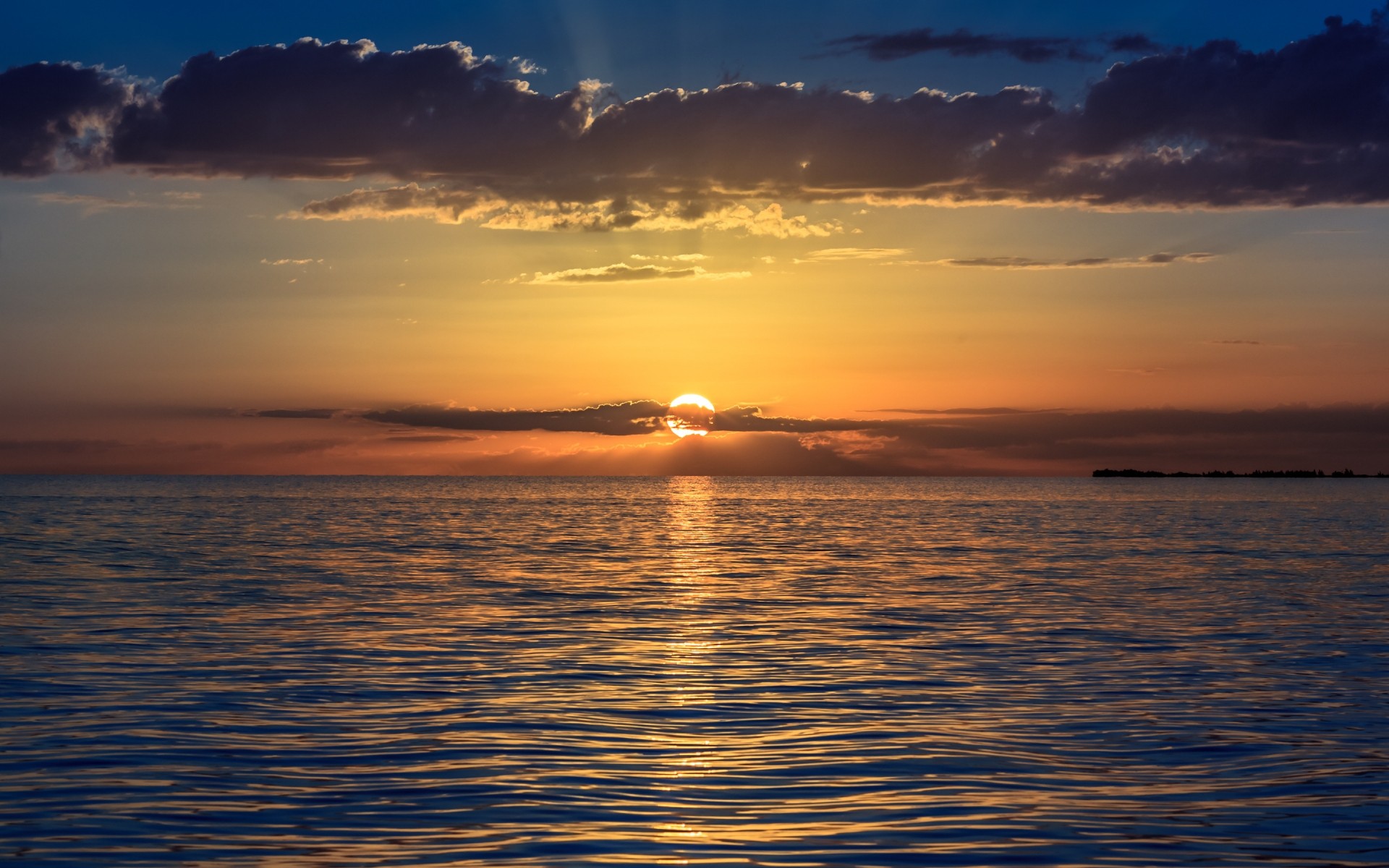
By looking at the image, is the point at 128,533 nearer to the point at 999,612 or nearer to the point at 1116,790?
the point at 999,612

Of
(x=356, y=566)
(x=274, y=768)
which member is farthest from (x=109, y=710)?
(x=356, y=566)

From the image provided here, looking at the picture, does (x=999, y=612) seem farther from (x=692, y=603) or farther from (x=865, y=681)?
(x=865, y=681)

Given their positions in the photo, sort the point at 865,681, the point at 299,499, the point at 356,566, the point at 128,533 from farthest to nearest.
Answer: the point at 299,499 < the point at 128,533 < the point at 356,566 < the point at 865,681

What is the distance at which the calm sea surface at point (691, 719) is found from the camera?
37.6 feet

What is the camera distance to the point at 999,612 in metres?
31.4

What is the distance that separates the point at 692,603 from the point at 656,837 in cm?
2231

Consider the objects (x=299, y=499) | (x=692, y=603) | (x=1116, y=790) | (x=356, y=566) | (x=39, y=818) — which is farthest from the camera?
(x=299, y=499)

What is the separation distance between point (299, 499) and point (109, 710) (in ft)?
492

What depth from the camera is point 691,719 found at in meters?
17.1

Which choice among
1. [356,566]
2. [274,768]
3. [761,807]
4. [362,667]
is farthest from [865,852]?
[356,566]

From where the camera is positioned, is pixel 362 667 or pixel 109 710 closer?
pixel 109 710

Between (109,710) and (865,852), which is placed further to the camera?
(109,710)

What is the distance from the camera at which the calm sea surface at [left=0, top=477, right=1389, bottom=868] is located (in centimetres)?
1146

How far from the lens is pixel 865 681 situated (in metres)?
20.4
